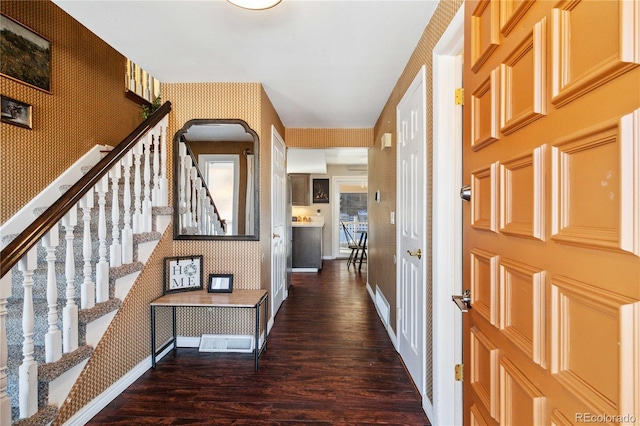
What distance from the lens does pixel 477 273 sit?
3.21ft

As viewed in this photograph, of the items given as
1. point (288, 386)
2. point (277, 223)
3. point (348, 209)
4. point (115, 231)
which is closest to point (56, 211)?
point (115, 231)

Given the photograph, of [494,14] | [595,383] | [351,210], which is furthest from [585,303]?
[351,210]

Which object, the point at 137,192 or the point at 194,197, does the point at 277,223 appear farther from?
Result: the point at 137,192

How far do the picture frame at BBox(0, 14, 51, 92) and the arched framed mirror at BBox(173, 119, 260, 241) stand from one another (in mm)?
1031

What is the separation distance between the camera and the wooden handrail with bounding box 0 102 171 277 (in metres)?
1.36

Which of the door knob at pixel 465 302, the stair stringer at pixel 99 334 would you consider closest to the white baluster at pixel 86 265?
the stair stringer at pixel 99 334

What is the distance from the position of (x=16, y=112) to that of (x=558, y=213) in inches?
126

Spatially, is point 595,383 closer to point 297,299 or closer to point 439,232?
point 439,232

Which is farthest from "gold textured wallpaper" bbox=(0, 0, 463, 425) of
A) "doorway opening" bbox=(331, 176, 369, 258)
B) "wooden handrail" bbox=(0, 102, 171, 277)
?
"doorway opening" bbox=(331, 176, 369, 258)

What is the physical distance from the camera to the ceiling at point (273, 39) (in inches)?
67.0

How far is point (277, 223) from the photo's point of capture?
3.64m

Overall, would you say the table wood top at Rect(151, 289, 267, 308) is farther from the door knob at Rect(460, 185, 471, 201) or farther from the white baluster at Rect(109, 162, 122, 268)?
the door knob at Rect(460, 185, 471, 201)

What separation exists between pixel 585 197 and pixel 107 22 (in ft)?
8.20

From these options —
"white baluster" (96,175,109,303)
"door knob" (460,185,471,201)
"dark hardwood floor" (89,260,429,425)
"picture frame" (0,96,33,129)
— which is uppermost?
"picture frame" (0,96,33,129)
